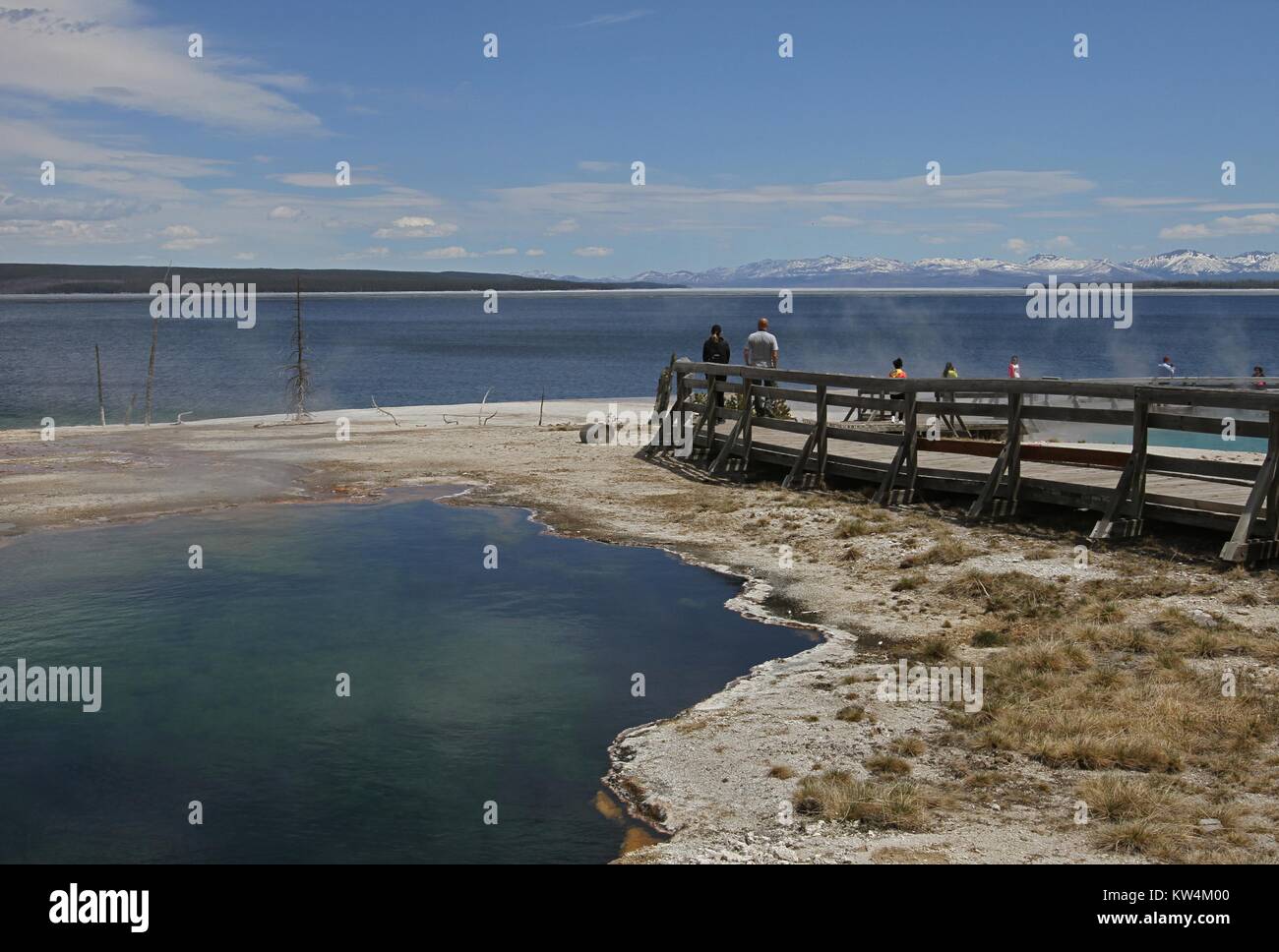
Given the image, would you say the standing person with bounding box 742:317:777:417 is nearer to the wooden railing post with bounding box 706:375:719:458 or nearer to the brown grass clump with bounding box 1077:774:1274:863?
the wooden railing post with bounding box 706:375:719:458

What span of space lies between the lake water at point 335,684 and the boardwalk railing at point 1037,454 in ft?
12.8

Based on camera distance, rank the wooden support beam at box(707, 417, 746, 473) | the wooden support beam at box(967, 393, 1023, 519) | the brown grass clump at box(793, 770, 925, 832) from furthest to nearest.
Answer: the wooden support beam at box(707, 417, 746, 473), the wooden support beam at box(967, 393, 1023, 519), the brown grass clump at box(793, 770, 925, 832)

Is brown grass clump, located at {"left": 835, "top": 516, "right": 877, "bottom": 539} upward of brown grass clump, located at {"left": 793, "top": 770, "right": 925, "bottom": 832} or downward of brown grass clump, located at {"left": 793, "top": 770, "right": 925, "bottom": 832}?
upward

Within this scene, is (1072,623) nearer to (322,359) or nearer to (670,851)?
(670,851)

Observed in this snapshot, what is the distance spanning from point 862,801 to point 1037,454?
400 inches

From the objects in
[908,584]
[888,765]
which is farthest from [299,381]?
[888,765]

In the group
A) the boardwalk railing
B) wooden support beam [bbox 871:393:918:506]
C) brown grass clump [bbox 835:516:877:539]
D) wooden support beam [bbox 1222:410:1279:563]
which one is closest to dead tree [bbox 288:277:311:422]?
the boardwalk railing

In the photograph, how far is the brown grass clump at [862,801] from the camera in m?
7.25

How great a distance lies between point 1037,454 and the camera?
1656 centimetres

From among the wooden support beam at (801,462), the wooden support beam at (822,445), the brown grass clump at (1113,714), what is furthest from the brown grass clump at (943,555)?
the wooden support beam at (801,462)

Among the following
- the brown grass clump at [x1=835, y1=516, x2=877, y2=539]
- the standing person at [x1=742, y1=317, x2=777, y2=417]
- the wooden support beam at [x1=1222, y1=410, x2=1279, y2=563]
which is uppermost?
the standing person at [x1=742, y1=317, x2=777, y2=417]

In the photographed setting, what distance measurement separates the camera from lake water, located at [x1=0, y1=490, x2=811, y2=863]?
7777 mm

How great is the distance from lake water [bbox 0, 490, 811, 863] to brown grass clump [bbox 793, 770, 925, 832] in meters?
1.21
